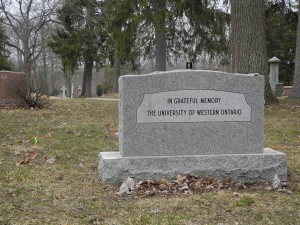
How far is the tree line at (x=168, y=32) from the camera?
1198 centimetres

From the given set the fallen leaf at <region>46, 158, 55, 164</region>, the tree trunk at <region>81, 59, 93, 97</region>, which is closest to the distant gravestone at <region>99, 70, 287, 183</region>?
the fallen leaf at <region>46, 158, 55, 164</region>

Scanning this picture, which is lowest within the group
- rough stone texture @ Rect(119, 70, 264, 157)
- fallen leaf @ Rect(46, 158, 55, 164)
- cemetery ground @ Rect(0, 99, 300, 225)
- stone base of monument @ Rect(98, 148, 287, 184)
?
cemetery ground @ Rect(0, 99, 300, 225)

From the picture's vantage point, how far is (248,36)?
38.8ft

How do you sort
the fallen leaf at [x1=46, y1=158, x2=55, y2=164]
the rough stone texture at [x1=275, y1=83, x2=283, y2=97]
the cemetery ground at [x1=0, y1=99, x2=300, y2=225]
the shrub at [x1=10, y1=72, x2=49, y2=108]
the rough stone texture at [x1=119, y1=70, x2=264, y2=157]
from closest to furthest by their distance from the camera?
the cemetery ground at [x1=0, y1=99, x2=300, y2=225]
the rough stone texture at [x1=119, y1=70, x2=264, y2=157]
the fallen leaf at [x1=46, y1=158, x2=55, y2=164]
the shrub at [x1=10, y1=72, x2=49, y2=108]
the rough stone texture at [x1=275, y1=83, x2=283, y2=97]

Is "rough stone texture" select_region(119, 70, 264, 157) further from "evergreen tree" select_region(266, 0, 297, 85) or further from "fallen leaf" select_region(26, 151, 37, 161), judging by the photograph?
"evergreen tree" select_region(266, 0, 297, 85)

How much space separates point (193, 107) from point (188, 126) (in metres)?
0.23

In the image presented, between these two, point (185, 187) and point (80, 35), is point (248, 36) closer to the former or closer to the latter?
point (185, 187)

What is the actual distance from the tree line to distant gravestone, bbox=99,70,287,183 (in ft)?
22.6

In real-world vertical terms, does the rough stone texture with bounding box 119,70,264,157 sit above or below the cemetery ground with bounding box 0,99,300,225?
above

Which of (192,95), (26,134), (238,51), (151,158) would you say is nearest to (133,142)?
(151,158)

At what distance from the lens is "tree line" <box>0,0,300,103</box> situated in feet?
39.3

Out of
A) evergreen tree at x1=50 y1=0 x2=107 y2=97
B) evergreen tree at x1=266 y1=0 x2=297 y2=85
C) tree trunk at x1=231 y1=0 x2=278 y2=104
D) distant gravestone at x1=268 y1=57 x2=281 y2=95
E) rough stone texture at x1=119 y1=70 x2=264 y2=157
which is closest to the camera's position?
rough stone texture at x1=119 y1=70 x2=264 y2=157

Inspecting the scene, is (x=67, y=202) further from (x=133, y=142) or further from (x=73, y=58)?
(x=73, y=58)

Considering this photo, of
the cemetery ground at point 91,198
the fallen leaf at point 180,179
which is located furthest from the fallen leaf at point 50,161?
the fallen leaf at point 180,179
